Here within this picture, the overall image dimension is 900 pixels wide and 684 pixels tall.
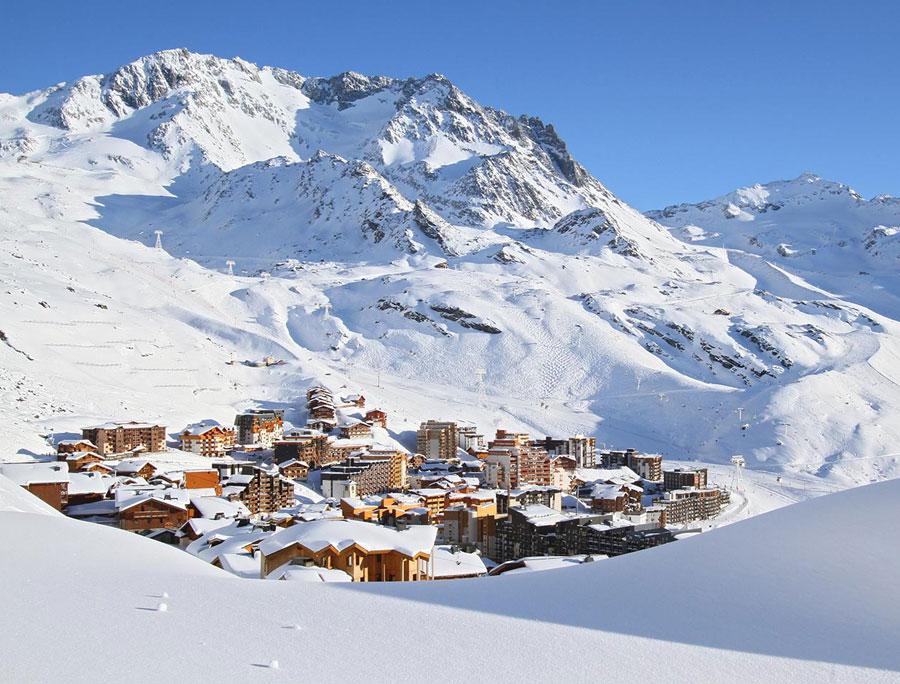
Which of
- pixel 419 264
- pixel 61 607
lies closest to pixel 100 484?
→ pixel 61 607

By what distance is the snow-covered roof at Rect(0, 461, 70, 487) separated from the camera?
3459 cm

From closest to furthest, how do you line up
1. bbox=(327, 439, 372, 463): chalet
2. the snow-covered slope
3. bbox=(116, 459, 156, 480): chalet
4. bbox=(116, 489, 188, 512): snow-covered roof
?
1. the snow-covered slope
2. bbox=(116, 489, 188, 512): snow-covered roof
3. bbox=(116, 459, 156, 480): chalet
4. bbox=(327, 439, 372, 463): chalet

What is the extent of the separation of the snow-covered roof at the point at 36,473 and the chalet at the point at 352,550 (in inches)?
687

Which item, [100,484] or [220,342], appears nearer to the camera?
[100,484]

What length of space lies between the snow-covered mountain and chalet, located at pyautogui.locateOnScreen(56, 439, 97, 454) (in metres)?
2.35

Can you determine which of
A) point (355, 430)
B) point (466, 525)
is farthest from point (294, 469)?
point (466, 525)

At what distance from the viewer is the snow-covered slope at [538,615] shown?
7219mm

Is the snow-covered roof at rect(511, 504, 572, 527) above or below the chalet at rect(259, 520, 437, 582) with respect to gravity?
below

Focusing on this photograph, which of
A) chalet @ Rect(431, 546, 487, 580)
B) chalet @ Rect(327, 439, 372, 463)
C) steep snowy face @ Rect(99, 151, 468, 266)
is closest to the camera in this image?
chalet @ Rect(431, 546, 487, 580)

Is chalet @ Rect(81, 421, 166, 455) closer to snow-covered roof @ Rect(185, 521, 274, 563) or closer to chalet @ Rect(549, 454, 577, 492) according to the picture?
snow-covered roof @ Rect(185, 521, 274, 563)

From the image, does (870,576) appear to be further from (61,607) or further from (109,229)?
(109,229)

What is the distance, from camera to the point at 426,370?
86.5 m

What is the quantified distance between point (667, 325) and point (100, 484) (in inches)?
2903

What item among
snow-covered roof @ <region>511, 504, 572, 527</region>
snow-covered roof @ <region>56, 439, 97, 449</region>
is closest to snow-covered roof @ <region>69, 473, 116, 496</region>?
snow-covered roof @ <region>56, 439, 97, 449</region>
